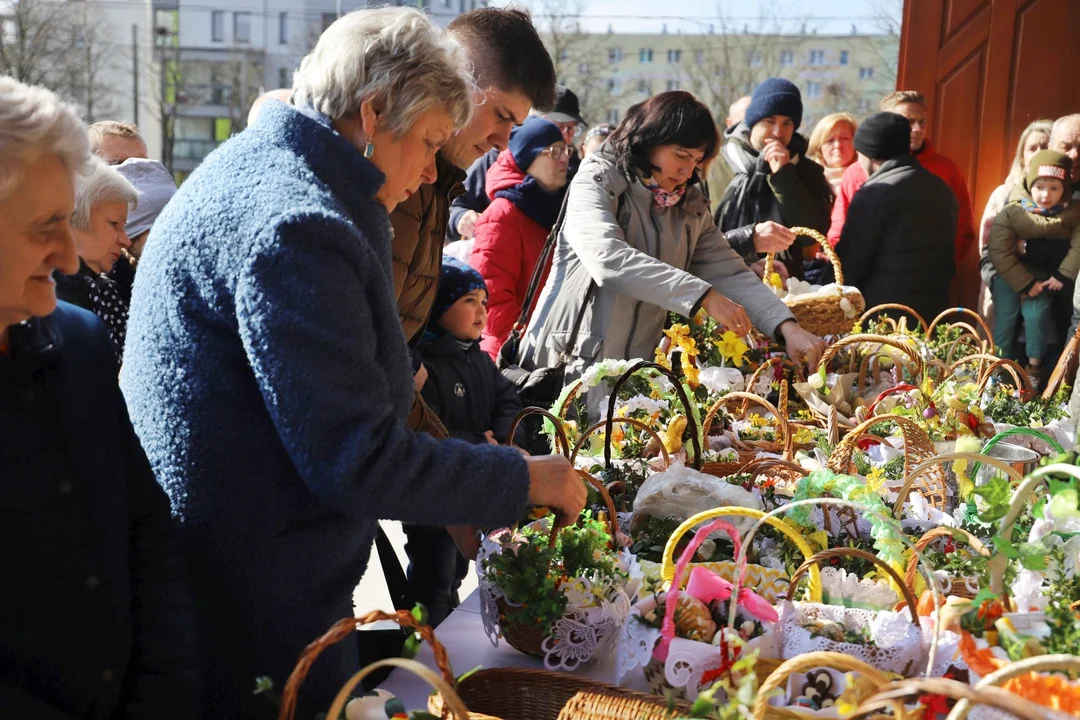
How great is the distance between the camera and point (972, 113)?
22.4 ft

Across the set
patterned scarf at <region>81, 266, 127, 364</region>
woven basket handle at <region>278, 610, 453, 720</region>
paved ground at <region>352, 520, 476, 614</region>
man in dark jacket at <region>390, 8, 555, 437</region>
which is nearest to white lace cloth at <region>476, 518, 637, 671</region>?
woven basket handle at <region>278, 610, 453, 720</region>

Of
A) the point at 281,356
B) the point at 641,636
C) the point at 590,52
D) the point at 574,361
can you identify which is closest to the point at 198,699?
the point at 281,356

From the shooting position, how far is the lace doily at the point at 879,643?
139 centimetres

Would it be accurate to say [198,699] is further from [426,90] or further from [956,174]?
[956,174]

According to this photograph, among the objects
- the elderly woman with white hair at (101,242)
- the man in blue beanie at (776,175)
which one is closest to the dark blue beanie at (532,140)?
A: the man in blue beanie at (776,175)

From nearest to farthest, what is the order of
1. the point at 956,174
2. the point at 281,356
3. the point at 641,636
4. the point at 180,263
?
the point at 281,356 → the point at 180,263 → the point at 641,636 → the point at 956,174

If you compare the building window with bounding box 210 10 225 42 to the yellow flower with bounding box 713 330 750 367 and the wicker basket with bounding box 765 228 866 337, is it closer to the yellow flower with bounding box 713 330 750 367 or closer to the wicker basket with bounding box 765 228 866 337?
the wicker basket with bounding box 765 228 866 337

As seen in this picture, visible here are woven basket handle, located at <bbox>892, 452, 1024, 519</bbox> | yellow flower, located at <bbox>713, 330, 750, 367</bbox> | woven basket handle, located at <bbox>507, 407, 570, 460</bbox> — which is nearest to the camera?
woven basket handle, located at <bbox>892, 452, 1024, 519</bbox>

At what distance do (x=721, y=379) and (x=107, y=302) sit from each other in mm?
1711

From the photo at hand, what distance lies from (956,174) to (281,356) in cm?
558

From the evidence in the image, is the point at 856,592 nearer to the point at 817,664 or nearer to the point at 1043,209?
the point at 817,664

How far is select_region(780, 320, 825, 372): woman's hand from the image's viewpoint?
292 centimetres

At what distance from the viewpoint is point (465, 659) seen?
166 centimetres

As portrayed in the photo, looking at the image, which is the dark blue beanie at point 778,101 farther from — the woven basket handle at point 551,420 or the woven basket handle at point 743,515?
the woven basket handle at point 743,515
